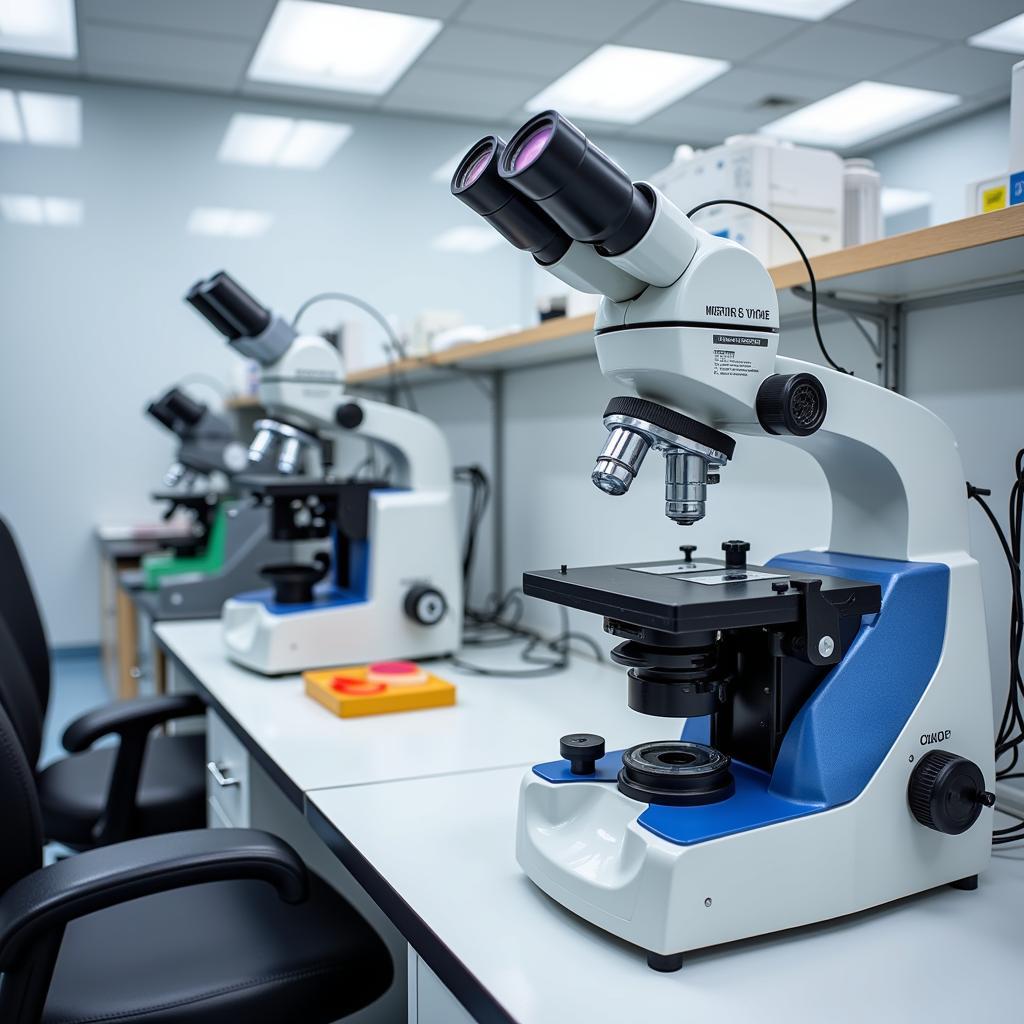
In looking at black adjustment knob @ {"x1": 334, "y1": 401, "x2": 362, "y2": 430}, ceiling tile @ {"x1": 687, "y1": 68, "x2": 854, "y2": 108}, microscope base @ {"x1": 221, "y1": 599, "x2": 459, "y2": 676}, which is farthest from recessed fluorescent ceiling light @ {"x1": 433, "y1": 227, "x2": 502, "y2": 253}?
microscope base @ {"x1": 221, "y1": 599, "x2": 459, "y2": 676}

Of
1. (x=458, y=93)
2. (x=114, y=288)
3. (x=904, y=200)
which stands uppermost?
(x=458, y=93)

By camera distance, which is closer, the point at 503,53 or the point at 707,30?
the point at 707,30

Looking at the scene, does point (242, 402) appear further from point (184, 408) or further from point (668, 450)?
point (668, 450)

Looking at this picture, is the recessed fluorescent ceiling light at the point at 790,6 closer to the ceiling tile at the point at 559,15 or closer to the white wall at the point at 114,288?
the ceiling tile at the point at 559,15

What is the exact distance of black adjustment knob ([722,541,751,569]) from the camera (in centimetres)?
90

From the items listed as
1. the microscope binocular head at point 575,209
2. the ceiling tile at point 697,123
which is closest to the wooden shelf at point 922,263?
the microscope binocular head at point 575,209

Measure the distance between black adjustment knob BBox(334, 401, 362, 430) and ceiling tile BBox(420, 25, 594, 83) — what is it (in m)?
2.91

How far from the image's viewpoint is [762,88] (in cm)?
486

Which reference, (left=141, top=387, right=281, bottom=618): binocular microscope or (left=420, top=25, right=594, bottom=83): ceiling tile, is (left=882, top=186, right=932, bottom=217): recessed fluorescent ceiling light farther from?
(left=141, top=387, right=281, bottom=618): binocular microscope

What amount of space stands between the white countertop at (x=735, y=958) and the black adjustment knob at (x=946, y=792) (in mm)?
78

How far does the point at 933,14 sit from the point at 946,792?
4.18m

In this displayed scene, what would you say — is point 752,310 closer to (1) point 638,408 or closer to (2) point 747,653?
(1) point 638,408

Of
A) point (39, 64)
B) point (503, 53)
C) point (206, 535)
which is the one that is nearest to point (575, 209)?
point (206, 535)

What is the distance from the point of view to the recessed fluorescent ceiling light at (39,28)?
156 inches
